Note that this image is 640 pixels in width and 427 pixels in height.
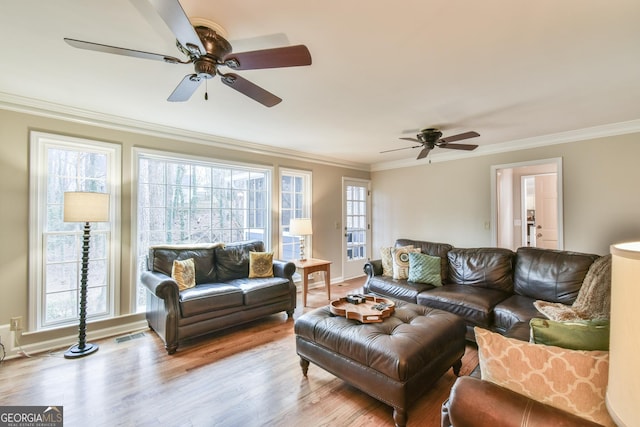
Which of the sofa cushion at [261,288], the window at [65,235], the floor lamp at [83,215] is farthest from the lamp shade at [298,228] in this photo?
the floor lamp at [83,215]

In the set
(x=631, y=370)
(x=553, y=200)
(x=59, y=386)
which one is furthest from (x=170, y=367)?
(x=553, y=200)

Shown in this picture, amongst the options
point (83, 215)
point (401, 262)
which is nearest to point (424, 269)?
point (401, 262)

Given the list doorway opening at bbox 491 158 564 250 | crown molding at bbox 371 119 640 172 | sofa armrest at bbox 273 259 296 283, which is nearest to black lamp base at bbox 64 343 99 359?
sofa armrest at bbox 273 259 296 283

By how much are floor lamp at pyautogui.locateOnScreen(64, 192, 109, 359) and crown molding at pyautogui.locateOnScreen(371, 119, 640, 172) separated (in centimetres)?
473

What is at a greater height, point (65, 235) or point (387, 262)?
point (65, 235)

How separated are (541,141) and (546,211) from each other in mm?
2165

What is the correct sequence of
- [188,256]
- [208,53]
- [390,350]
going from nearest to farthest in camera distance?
[208,53]
[390,350]
[188,256]

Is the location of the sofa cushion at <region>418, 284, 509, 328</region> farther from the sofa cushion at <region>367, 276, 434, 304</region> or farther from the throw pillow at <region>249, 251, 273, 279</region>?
the throw pillow at <region>249, 251, 273, 279</region>

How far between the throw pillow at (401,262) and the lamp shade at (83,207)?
3.26 metres

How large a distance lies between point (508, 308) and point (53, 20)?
388cm

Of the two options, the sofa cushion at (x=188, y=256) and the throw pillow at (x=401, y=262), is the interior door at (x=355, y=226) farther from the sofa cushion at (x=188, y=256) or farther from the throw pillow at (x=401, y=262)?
the sofa cushion at (x=188, y=256)

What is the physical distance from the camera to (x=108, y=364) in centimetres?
249

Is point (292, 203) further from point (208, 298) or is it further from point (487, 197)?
point (487, 197)

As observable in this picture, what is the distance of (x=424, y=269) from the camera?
3.46 metres
